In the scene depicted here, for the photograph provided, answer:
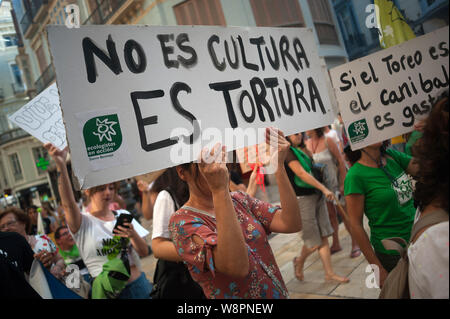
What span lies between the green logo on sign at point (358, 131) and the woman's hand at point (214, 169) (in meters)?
0.81

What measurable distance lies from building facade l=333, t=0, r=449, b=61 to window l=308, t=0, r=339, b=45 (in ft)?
0.17

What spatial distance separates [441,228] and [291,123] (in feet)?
2.91

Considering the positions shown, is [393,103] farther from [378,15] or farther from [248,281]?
[248,281]

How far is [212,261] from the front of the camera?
1.28m

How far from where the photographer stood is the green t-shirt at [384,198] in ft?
6.15

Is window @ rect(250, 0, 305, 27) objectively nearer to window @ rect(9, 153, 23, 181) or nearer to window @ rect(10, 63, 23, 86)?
window @ rect(10, 63, 23, 86)

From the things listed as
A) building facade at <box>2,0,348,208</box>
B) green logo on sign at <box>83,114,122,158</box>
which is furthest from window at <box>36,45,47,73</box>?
green logo on sign at <box>83,114,122,158</box>

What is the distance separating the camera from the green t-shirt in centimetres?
187

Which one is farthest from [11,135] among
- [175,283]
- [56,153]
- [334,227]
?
[334,227]

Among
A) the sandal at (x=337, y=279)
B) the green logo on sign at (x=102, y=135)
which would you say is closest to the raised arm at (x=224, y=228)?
the green logo on sign at (x=102, y=135)

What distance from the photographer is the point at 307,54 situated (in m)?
1.79

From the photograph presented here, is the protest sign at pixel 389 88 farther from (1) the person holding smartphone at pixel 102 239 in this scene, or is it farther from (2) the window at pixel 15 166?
(2) the window at pixel 15 166

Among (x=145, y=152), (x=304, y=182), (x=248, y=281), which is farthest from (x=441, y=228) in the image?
(x=304, y=182)

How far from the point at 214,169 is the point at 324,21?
1.45 metres
